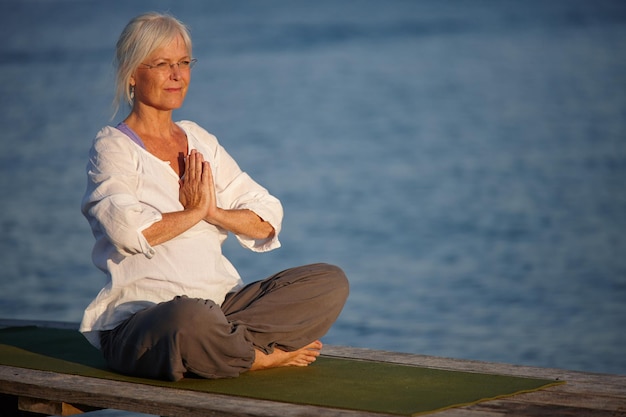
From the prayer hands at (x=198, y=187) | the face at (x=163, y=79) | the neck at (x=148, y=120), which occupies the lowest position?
the prayer hands at (x=198, y=187)

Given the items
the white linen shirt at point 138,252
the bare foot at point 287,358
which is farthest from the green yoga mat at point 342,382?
the white linen shirt at point 138,252

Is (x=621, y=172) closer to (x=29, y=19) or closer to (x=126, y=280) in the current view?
(x=126, y=280)

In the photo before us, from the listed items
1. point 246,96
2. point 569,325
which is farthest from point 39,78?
point 569,325

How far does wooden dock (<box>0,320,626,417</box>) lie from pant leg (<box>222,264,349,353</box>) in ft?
1.05

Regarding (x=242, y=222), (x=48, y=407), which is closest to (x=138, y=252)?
(x=242, y=222)

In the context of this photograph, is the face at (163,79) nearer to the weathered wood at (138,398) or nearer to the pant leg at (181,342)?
the pant leg at (181,342)

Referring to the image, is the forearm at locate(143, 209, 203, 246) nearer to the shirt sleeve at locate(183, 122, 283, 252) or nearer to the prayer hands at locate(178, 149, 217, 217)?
the prayer hands at locate(178, 149, 217, 217)

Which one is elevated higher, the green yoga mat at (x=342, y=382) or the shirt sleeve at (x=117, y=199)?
the shirt sleeve at (x=117, y=199)

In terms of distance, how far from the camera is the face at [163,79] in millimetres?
3689

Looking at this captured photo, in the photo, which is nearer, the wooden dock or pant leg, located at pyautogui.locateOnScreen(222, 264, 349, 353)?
the wooden dock

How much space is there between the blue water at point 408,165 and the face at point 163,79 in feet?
2.20

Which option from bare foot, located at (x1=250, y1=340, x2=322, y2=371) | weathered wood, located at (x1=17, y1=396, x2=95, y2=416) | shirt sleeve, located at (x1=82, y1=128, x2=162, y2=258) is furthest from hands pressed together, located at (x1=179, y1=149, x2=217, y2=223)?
weathered wood, located at (x1=17, y1=396, x2=95, y2=416)

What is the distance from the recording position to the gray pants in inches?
135

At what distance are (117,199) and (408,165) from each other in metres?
9.02
